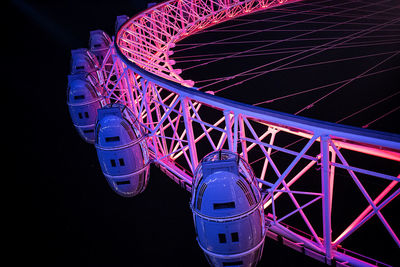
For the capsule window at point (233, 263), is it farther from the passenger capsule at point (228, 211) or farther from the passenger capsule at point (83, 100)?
the passenger capsule at point (83, 100)

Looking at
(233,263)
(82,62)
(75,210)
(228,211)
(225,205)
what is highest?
(82,62)

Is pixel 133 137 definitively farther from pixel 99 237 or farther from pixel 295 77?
pixel 295 77

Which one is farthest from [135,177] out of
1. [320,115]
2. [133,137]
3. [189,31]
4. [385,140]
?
[189,31]

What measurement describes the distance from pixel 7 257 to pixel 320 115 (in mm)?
16820

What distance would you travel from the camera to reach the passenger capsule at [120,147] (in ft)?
38.2

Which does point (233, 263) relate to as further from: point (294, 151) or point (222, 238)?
point (294, 151)

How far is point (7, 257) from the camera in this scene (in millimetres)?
15883

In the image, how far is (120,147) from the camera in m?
11.6

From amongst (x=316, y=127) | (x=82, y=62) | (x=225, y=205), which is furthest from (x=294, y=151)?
(x=82, y=62)

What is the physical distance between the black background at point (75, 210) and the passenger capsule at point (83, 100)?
15.3 ft

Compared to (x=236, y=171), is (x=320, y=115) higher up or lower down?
lower down

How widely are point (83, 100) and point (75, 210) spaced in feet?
20.1

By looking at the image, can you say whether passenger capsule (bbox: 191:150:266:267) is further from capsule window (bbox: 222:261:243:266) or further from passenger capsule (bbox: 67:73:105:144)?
passenger capsule (bbox: 67:73:105:144)

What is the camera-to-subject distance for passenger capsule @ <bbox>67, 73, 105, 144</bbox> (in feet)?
50.6
